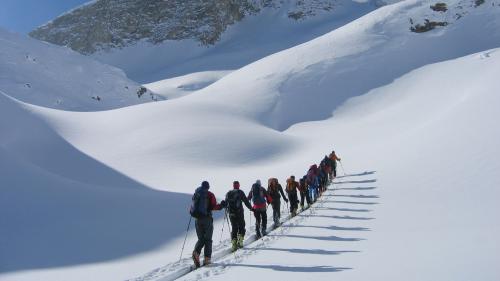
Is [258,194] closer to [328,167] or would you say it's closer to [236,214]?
[236,214]

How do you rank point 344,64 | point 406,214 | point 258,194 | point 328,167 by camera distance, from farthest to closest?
point 344,64 → point 328,167 → point 406,214 → point 258,194

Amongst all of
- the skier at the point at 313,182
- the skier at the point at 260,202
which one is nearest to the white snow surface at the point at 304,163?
the skier at the point at 260,202

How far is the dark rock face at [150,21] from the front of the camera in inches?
4220

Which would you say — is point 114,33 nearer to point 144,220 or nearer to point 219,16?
point 219,16

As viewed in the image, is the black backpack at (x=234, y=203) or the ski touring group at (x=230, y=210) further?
the black backpack at (x=234, y=203)

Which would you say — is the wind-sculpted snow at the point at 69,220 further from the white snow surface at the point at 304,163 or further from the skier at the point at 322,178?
the skier at the point at 322,178

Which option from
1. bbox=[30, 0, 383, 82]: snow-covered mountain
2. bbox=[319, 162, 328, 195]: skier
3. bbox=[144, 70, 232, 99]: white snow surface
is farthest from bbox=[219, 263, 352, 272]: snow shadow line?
bbox=[30, 0, 383, 82]: snow-covered mountain

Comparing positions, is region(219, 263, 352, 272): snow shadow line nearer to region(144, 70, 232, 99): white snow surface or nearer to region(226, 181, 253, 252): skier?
region(226, 181, 253, 252): skier

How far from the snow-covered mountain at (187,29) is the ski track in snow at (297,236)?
242 feet

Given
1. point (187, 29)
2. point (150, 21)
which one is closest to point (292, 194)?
point (187, 29)

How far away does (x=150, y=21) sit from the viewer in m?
111

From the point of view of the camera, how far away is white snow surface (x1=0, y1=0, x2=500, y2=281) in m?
8.50

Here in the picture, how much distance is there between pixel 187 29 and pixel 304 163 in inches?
3500

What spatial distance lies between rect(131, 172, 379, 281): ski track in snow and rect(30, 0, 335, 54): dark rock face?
91.2m
